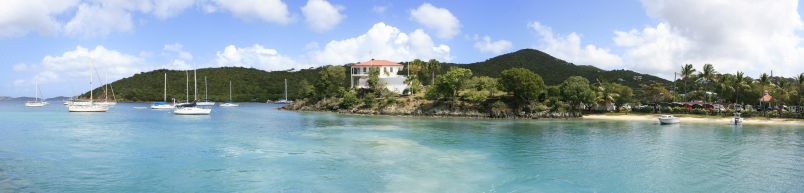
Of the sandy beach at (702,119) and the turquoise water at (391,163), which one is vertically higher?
the sandy beach at (702,119)

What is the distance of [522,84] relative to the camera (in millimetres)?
81562

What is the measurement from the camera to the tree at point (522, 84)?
81.8m

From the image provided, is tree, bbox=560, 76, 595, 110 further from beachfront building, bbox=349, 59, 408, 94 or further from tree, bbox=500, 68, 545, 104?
beachfront building, bbox=349, 59, 408, 94

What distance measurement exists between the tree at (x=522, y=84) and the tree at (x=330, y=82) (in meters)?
37.1

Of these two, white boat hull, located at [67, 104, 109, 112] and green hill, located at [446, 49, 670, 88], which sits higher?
green hill, located at [446, 49, 670, 88]

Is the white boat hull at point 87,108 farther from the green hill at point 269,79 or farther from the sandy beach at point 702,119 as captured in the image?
the sandy beach at point 702,119

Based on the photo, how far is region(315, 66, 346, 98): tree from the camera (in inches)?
4208

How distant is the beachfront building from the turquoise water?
58.3 m

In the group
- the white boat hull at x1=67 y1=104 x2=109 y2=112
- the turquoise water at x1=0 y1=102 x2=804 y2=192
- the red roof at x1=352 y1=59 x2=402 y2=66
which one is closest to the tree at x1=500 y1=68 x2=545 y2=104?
the red roof at x1=352 y1=59 x2=402 y2=66

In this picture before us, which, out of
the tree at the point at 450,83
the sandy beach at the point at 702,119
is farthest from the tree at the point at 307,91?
the sandy beach at the point at 702,119

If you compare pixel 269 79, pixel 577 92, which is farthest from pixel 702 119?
pixel 269 79

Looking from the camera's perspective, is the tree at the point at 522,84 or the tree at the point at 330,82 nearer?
the tree at the point at 522,84

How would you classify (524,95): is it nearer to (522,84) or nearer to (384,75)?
(522,84)

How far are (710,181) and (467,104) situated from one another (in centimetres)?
6307
